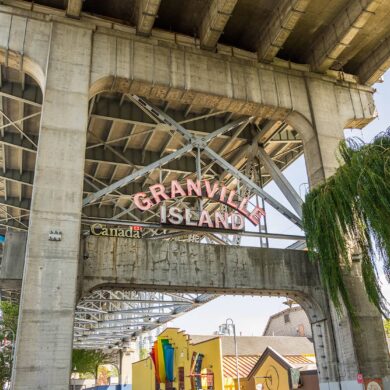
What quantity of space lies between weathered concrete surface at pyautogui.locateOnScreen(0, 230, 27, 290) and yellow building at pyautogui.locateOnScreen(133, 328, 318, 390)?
48.6 ft

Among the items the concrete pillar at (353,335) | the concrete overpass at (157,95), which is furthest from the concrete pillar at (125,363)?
the concrete pillar at (353,335)

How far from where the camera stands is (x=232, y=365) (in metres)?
38.0

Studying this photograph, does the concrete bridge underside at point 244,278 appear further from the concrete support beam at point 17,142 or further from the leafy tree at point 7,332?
the leafy tree at point 7,332

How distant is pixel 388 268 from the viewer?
12625 mm

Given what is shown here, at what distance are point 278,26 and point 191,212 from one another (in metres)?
8.63

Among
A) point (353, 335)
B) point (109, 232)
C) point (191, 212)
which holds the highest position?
point (191, 212)

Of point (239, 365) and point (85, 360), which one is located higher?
point (85, 360)

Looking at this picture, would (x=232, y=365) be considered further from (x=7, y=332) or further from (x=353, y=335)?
(x=353, y=335)

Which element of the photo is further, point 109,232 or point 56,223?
point 109,232

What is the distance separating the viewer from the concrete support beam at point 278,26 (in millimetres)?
18547

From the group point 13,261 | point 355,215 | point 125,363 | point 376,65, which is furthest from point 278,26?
point 125,363

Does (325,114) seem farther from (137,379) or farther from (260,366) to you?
(137,379)

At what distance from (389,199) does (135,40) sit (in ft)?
39.9

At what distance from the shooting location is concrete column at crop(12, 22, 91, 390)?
13.3m
